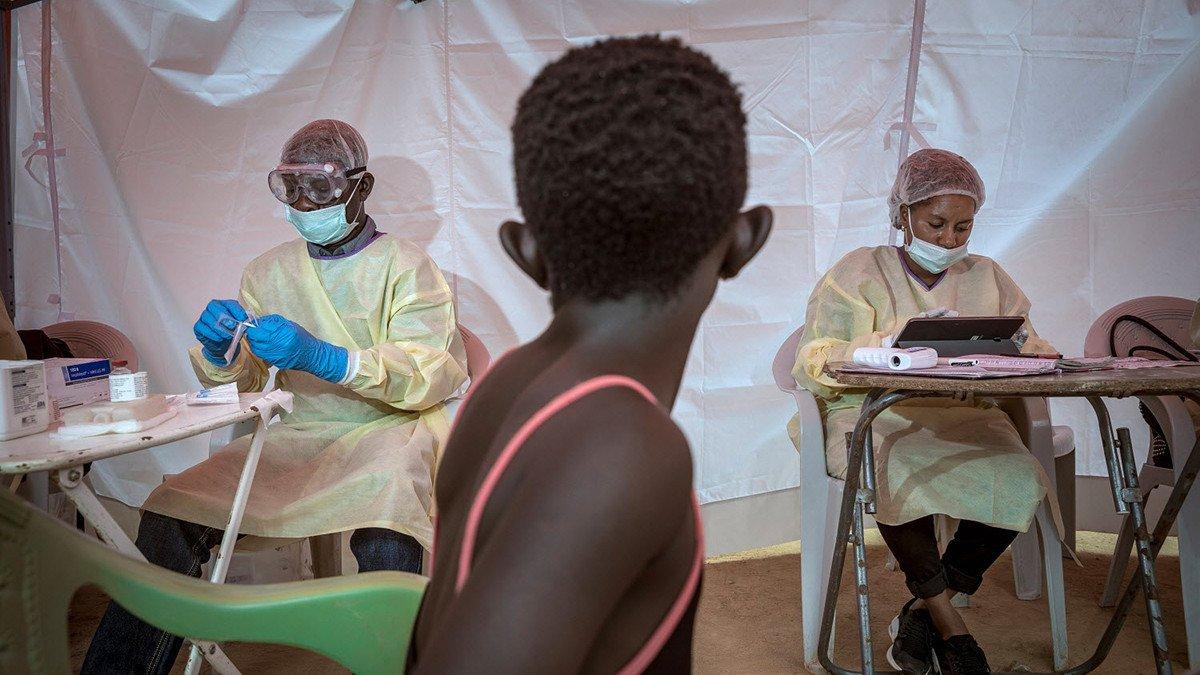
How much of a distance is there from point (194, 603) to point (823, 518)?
1899mm

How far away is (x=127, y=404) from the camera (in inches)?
68.3

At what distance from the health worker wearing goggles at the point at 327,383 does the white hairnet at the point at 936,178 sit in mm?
1355

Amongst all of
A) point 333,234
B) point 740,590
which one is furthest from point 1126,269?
point 333,234

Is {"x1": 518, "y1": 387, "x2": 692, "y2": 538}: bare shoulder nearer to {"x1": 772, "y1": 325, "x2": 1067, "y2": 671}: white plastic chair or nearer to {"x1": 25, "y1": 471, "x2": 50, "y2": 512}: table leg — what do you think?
{"x1": 772, "y1": 325, "x2": 1067, "y2": 671}: white plastic chair

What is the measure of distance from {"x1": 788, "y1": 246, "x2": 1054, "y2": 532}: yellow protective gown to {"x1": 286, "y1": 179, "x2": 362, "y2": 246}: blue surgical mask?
1.30 metres

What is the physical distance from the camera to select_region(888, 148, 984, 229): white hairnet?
8.73 ft

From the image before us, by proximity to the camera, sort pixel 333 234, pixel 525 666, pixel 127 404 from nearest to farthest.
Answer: pixel 525 666 → pixel 127 404 → pixel 333 234

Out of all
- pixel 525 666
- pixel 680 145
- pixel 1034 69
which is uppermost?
pixel 1034 69

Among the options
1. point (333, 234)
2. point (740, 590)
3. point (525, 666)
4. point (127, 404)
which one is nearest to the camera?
point (525, 666)

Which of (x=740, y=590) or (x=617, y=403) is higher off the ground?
(x=617, y=403)

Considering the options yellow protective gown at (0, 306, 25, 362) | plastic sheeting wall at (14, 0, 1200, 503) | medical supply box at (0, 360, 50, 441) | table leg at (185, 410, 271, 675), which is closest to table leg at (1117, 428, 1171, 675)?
plastic sheeting wall at (14, 0, 1200, 503)

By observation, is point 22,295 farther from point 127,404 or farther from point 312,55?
point 127,404

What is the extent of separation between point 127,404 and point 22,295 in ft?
6.54

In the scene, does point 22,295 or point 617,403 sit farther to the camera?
point 22,295
